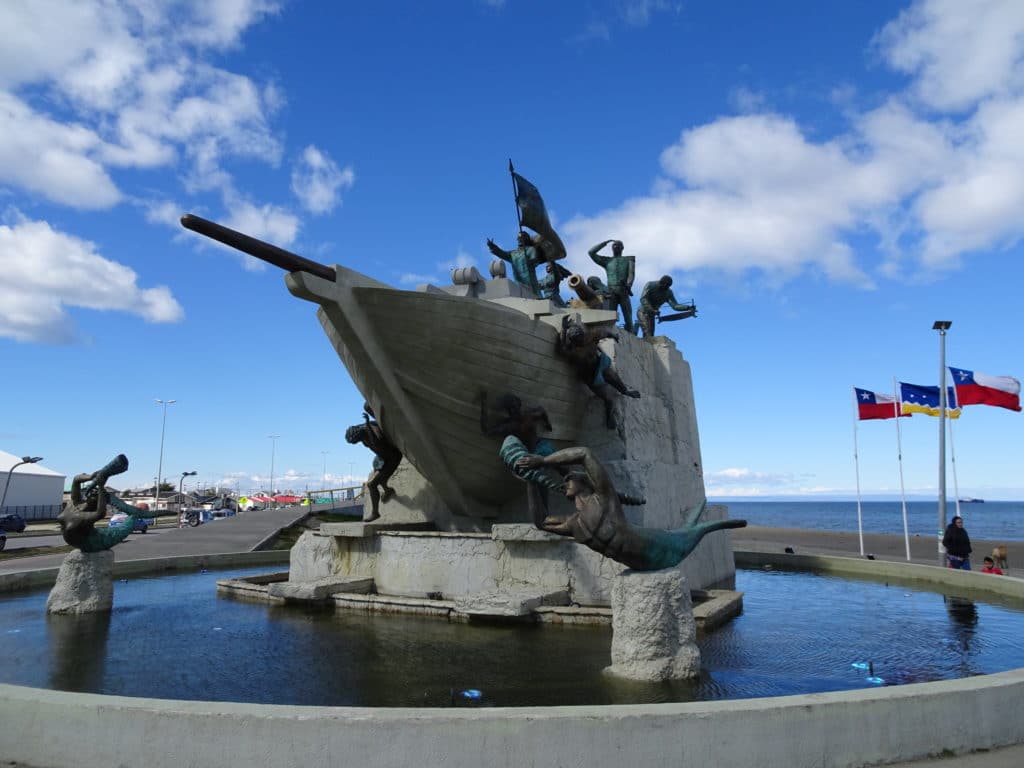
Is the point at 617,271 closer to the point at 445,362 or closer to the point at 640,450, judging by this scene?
the point at 640,450

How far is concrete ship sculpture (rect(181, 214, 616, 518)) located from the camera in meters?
8.94

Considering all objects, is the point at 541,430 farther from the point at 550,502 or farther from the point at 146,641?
the point at 146,641

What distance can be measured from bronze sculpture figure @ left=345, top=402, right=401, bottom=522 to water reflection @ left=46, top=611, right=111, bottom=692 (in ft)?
14.1

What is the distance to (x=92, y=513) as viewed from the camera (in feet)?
A: 30.5

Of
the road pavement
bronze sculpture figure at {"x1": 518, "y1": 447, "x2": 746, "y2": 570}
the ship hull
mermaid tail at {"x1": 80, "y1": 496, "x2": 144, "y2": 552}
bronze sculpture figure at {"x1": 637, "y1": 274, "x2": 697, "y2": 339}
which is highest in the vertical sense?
bronze sculpture figure at {"x1": 637, "y1": 274, "x2": 697, "y2": 339}

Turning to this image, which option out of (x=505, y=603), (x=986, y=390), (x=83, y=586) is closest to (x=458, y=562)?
(x=505, y=603)

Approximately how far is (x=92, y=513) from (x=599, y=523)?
718 centimetres

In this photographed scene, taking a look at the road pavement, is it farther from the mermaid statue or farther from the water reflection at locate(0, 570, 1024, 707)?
the water reflection at locate(0, 570, 1024, 707)

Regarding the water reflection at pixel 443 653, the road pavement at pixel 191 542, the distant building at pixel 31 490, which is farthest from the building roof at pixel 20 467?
the water reflection at pixel 443 653

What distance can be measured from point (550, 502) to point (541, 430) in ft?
4.41

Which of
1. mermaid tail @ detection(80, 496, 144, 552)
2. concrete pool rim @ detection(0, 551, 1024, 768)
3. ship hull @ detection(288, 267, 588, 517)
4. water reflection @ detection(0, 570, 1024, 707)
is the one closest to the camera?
concrete pool rim @ detection(0, 551, 1024, 768)

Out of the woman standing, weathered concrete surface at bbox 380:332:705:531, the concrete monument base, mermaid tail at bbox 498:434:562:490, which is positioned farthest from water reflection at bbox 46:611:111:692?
the woman standing

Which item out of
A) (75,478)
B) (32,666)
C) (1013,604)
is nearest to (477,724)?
(32,666)

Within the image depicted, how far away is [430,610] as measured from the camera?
946 centimetres
